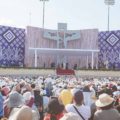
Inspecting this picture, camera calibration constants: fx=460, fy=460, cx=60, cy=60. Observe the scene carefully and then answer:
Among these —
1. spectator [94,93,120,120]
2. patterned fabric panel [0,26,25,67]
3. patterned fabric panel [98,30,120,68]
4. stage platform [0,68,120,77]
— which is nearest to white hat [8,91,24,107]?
spectator [94,93,120,120]

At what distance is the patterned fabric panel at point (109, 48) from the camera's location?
149 ft

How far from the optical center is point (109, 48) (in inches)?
1807

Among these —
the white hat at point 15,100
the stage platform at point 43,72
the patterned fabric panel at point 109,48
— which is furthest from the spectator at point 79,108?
the patterned fabric panel at point 109,48

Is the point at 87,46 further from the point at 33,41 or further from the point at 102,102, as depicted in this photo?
the point at 102,102

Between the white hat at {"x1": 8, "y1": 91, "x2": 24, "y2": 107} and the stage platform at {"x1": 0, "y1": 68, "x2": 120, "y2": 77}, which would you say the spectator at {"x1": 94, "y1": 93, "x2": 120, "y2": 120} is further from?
the stage platform at {"x1": 0, "y1": 68, "x2": 120, "y2": 77}

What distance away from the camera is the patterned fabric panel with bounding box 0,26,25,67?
4288 cm

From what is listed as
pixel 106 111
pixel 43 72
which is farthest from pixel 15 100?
pixel 43 72

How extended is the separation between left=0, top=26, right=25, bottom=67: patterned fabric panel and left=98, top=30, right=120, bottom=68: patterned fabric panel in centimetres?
791

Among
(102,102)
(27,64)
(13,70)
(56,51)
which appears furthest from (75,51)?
(102,102)

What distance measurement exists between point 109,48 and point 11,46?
9.80 meters

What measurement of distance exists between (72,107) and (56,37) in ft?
130

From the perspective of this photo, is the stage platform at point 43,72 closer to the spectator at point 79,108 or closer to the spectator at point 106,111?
the spectator at point 79,108

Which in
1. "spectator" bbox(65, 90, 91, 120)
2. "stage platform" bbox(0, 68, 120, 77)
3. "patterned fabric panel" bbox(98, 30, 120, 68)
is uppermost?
"patterned fabric panel" bbox(98, 30, 120, 68)

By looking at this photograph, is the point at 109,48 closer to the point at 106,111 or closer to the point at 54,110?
the point at 106,111
